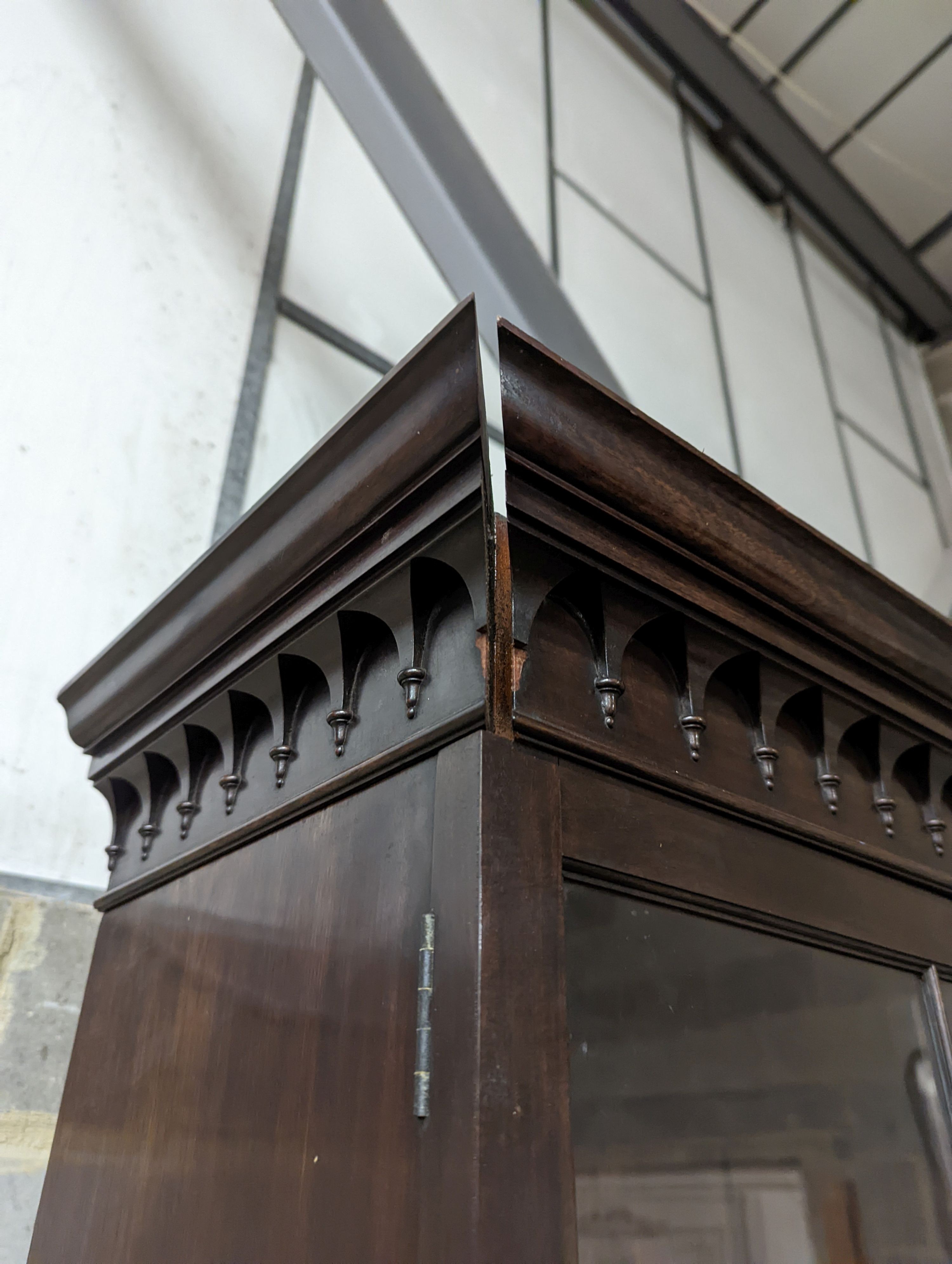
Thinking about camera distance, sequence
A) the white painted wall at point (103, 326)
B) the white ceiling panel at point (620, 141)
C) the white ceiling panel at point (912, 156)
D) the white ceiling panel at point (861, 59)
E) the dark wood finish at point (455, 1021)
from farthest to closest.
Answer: the white ceiling panel at point (912, 156) → the white ceiling panel at point (861, 59) → the white ceiling panel at point (620, 141) → the white painted wall at point (103, 326) → the dark wood finish at point (455, 1021)

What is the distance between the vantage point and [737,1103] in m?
0.62

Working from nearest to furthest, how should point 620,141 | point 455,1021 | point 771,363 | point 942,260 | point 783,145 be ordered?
point 455,1021
point 620,141
point 771,363
point 783,145
point 942,260

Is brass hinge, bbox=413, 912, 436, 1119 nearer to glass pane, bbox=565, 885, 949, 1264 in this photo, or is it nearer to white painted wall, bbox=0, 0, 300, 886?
glass pane, bbox=565, 885, 949, 1264

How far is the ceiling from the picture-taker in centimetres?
308

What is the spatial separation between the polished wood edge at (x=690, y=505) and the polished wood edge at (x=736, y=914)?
0.79 feet

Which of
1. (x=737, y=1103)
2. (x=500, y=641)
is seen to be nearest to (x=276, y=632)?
(x=500, y=641)

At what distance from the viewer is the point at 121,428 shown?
4.62ft

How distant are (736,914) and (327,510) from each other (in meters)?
0.43

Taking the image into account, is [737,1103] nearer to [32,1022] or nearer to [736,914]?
[736,914]

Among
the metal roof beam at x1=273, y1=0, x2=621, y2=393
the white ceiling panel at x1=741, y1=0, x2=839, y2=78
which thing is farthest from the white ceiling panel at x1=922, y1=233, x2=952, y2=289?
the metal roof beam at x1=273, y1=0, x2=621, y2=393

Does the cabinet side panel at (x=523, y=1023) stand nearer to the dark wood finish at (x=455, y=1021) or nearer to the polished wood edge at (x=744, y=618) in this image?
the dark wood finish at (x=455, y=1021)

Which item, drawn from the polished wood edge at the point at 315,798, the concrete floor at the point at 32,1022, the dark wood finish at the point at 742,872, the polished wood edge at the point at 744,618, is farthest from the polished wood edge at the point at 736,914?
the concrete floor at the point at 32,1022

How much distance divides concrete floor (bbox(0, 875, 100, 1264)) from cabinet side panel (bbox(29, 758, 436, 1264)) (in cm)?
20

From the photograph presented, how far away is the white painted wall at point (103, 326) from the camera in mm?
1212
